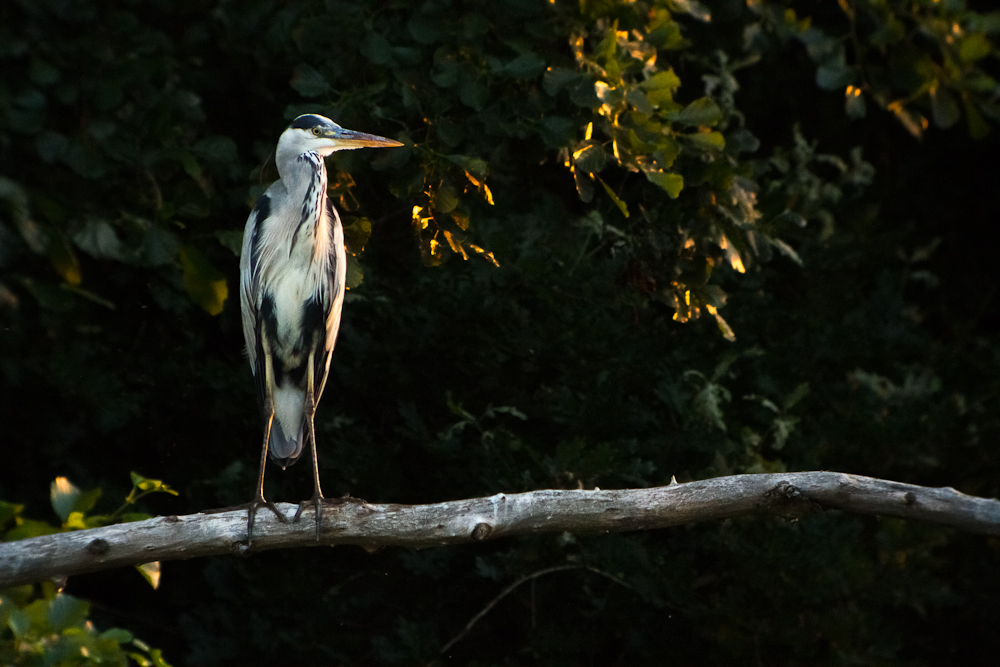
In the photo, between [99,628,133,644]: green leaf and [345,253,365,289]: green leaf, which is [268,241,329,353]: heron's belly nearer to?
[345,253,365,289]: green leaf

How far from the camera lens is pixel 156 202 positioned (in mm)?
3090

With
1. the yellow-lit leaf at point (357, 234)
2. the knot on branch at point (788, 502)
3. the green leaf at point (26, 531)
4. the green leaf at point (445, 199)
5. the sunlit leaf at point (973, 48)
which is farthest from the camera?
the sunlit leaf at point (973, 48)

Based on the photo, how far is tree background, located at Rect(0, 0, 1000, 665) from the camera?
8.98 feet

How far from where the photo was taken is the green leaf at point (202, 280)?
2898 mm

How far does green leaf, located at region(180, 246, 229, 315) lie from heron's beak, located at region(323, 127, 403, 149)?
560 millimetres

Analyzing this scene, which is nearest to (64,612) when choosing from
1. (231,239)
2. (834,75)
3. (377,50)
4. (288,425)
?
(288,425)

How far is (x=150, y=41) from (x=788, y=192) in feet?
7.24

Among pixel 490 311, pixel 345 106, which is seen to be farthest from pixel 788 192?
pixel 345 106

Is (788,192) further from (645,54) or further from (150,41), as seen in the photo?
(150,41)

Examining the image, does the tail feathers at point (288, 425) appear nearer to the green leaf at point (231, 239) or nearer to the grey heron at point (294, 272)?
the grey heron at point (294, 272)

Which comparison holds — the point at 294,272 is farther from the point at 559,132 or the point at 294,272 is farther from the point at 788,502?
the point at 788,502

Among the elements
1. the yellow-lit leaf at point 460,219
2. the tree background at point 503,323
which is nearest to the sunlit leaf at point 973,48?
the tree background at point 503,323

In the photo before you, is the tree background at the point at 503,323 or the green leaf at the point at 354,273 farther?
the tree background at the point at 503,323

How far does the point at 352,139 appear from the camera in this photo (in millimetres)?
2615
